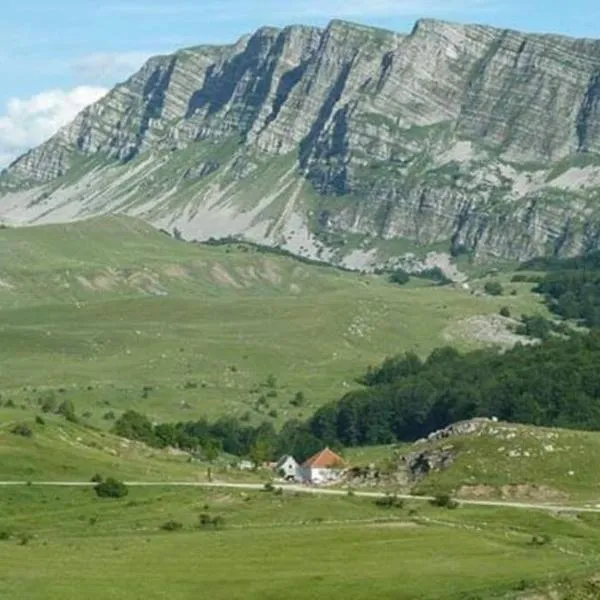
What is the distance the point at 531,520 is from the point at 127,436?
75.2m

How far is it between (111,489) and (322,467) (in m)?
46.5

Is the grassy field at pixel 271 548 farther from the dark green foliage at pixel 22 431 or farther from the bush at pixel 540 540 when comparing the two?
the dark green foliage at pixel 22 431

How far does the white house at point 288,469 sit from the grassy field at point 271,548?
42.6 m

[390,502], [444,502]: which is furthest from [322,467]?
[444,502]

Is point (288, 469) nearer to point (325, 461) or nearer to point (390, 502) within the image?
point (325, 461)

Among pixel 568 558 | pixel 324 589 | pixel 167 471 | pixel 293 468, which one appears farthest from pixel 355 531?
pixel 293 468

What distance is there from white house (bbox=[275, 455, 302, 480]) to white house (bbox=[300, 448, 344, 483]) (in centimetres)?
67

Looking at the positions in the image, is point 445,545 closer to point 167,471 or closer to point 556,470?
point 556,470

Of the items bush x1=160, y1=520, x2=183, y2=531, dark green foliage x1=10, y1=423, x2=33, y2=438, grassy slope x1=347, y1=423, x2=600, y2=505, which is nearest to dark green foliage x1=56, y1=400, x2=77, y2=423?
dark green foliage x1=10, y1=423, x2=33, y2=438

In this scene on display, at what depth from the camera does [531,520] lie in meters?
101

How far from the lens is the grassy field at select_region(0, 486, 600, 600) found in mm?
76688

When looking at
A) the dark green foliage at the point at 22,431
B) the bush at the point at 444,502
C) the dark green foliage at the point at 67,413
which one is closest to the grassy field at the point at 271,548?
the bush at the point at 444,502

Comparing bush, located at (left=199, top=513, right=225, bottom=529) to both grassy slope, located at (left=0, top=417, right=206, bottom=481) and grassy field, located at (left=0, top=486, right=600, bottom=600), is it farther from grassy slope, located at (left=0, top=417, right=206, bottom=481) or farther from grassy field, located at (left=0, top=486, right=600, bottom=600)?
grassy slope, located at (left=0, top=417, right=206, bottom=481)

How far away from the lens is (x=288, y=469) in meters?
170
